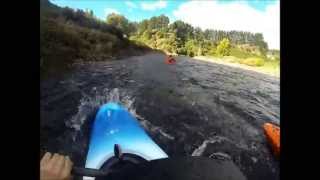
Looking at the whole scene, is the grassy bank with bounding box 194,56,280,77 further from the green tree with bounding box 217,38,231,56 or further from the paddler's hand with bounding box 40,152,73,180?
the paddler's hand with bounding box 40,152,73,180

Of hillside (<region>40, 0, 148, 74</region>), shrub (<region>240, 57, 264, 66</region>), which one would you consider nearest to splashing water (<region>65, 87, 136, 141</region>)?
hillside (<region>40, 0, 148, 74</region>)

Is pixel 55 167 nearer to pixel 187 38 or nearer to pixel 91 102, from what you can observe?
pixel 91 102

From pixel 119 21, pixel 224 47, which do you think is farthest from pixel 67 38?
pixel 224 47

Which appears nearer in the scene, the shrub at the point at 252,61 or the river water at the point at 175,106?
the river water at the point at 175,106

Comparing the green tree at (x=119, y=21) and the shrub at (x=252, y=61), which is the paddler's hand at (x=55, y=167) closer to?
the green tree at (x=119, y=21)

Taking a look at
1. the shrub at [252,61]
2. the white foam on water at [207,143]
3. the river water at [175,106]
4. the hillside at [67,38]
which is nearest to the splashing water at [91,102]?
the river water at [175,106]
